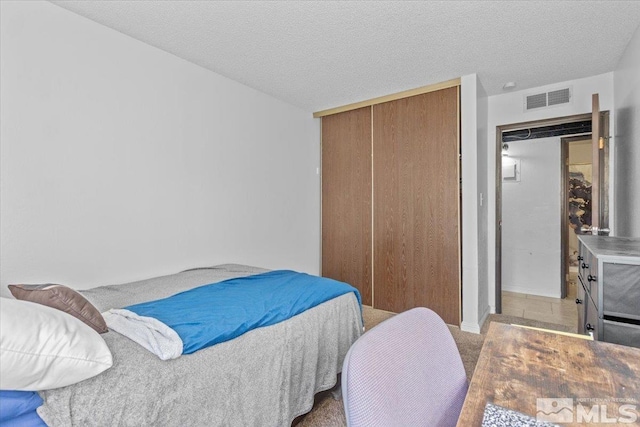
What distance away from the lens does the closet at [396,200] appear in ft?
10.6

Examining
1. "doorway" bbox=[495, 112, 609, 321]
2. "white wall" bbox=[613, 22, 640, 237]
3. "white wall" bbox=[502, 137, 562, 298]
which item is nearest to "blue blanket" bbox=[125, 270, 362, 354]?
"white wall" bbox=[613, 22, 640, 237]

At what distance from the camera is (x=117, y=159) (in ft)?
7.70

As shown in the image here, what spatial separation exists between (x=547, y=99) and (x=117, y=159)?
402 cm

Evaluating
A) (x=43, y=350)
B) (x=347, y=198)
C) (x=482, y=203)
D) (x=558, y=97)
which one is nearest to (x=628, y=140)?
(x=558, y=97)

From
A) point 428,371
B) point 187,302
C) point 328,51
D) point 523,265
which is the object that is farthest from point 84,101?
point 523,265

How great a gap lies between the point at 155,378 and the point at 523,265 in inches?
193

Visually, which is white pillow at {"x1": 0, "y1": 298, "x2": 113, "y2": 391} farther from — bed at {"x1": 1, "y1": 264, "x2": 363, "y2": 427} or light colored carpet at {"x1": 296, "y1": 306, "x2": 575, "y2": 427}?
light colored carpet at {"x1": 296, "y1": 306, "x2": 575, "y2": 427}

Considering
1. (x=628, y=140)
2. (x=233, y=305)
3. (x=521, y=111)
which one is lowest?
(x=233, y=305)

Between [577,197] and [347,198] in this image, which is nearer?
[347,198]

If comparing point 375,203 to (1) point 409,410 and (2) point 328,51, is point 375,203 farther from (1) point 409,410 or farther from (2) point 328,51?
(1) point 409,410

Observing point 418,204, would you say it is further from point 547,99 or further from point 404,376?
point 404,376

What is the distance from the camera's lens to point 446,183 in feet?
10.6

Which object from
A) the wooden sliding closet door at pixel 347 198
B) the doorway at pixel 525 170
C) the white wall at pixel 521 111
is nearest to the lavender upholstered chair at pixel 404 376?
the wooden sliding closet door at pixel 347 198
